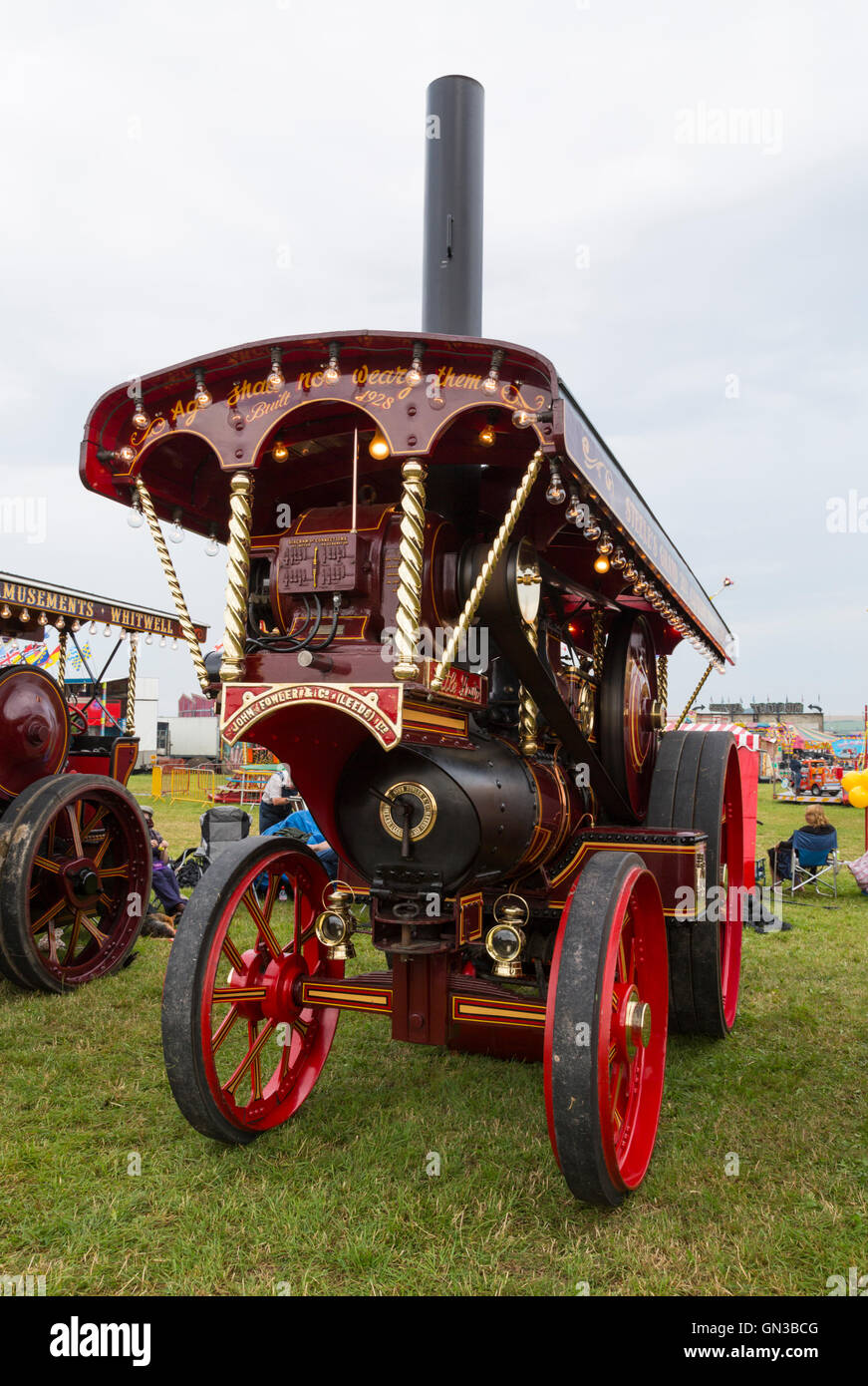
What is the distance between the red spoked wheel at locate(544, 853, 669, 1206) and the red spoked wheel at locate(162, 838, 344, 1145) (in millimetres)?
1072

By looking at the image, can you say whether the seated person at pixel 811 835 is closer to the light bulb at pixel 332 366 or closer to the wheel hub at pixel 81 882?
the wheel hub at pixel 81 882

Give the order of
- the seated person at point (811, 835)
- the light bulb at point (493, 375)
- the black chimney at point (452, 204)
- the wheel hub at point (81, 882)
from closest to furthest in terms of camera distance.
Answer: the light bulb at point (493, 375) → the black chimney at point (452, 204) → the wheel hub at point (81, 882) → the seated person at point (811, 835)

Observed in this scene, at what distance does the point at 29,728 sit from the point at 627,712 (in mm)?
3446

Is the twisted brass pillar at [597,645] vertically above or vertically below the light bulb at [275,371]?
below

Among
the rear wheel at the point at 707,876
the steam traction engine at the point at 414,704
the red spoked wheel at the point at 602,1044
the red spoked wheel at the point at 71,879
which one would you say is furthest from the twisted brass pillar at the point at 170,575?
the red spoked wheel at the point at 71,879

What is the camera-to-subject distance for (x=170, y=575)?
293cm

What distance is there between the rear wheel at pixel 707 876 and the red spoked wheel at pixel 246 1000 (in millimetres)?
1519

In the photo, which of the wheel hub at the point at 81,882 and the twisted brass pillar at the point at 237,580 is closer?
the twisted brass pillar at the point at 237,580

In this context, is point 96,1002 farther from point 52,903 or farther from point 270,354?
point 270,354

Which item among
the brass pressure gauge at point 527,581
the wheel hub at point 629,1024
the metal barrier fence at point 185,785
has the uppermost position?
the brass pressure gauge at point 527,581

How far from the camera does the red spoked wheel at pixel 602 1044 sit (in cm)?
229

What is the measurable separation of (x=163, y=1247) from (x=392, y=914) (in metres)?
1.10

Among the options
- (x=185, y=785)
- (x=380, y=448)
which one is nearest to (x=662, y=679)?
(x=380, y=448)

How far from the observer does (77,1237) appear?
244 centimetres
